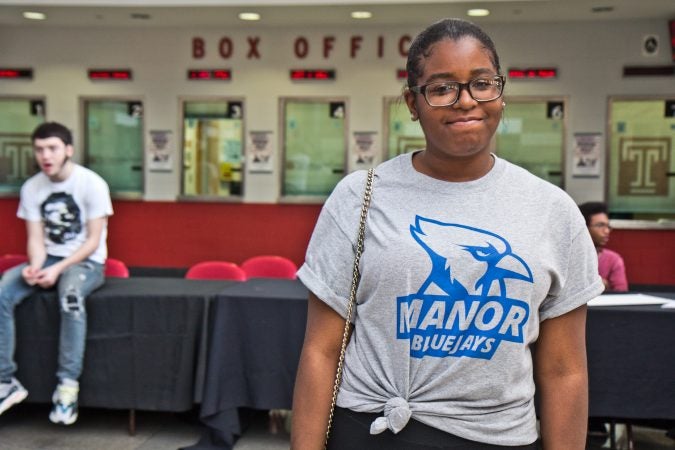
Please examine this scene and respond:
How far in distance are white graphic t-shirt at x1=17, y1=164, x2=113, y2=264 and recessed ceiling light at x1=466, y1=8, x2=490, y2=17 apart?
5001 mm

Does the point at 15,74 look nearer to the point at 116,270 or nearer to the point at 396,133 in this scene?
the point at 116,270

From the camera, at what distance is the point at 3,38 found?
9.94 metres

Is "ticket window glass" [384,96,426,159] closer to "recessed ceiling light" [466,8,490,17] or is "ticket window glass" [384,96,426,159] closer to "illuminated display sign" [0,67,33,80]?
"recessed ceiling light" [466,8,490,17]

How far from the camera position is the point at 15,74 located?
32.7ft

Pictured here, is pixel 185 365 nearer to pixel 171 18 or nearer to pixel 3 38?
pixel 171 18

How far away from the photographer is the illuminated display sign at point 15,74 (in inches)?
392

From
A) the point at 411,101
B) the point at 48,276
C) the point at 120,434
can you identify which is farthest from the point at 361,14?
the point at 411,101

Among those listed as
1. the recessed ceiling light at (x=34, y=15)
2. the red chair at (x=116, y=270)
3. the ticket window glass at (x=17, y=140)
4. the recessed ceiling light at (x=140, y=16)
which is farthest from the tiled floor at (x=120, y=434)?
the ticket window glass at (x=17, y=140)

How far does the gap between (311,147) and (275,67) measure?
1.12 m

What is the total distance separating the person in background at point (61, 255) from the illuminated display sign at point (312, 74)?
5.04 metres

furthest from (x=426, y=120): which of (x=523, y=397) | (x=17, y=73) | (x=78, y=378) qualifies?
(x=17, y=73)

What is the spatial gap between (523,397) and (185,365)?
3477mm

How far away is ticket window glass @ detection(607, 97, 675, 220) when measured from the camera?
354 inches

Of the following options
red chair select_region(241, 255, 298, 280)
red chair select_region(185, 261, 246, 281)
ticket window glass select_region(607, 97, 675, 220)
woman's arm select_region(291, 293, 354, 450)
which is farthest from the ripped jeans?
ticket window glass select_region(607, 97, 675, 220)
